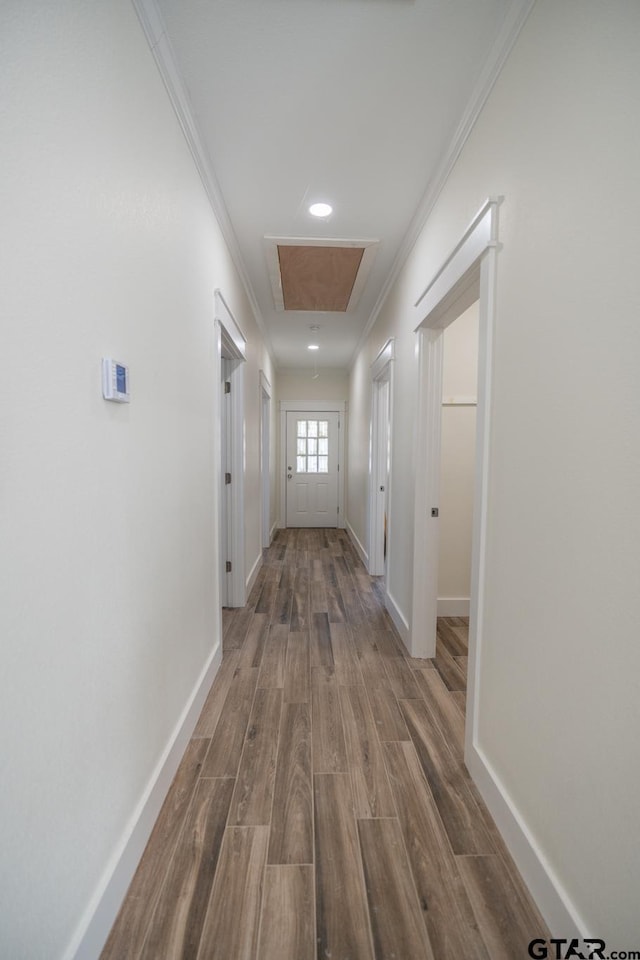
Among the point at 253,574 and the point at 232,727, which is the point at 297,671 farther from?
the point at 253,574

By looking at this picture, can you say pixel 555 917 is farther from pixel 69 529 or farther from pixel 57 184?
pixel 57 184

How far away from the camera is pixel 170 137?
152 centimetres

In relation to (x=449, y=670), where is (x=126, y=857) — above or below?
above

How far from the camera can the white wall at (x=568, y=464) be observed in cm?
86

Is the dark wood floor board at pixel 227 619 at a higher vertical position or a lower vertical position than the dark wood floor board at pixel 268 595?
higher

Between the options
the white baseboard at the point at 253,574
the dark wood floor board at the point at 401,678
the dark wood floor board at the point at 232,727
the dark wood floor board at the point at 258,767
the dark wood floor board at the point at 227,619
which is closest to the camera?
the dark wood floor board at the point at 258,767

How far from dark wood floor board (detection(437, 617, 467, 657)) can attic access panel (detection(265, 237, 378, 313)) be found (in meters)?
2.61

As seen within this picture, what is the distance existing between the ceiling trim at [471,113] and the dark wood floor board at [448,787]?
249 cm

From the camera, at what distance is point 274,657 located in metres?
2.54

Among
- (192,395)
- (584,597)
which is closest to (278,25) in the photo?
(192,395)

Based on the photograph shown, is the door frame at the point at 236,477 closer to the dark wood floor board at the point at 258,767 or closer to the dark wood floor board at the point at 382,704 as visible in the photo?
the dark wood floor board at the point at 258,767

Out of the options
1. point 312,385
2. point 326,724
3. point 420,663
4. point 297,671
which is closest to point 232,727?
point 326,724

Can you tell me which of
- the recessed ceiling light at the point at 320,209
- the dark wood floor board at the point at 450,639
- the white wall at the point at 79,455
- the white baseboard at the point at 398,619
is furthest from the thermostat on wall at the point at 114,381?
the dark wood floor board at the point at 450,639

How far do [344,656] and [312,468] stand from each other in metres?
4.40
